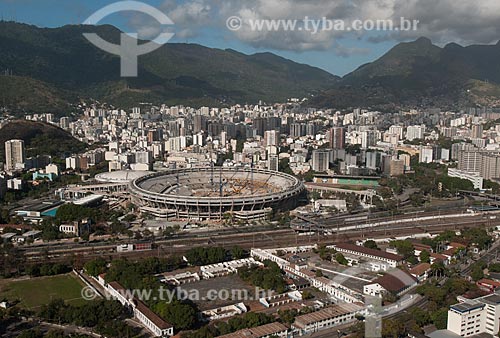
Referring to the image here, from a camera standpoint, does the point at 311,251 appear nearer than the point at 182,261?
No

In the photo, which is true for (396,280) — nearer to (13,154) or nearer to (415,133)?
(13,154)

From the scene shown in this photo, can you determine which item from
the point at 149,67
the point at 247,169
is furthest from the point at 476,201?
the point at 149,67

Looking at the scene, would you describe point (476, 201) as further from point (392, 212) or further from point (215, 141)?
point (215, 141)

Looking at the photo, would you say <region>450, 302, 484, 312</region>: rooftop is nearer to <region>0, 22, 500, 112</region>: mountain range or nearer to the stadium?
the stadium

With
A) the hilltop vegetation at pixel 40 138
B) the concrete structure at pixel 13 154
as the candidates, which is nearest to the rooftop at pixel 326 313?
the concrete structure at pixel 13 154

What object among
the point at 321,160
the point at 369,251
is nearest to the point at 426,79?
the point at 321,160

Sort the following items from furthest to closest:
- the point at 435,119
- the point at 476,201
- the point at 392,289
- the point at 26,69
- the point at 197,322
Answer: the point at 26,69, the point at 435,119, the point at 476,201, the point at 392,289, the point at 197,322

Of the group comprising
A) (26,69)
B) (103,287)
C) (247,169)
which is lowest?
(103,287)
